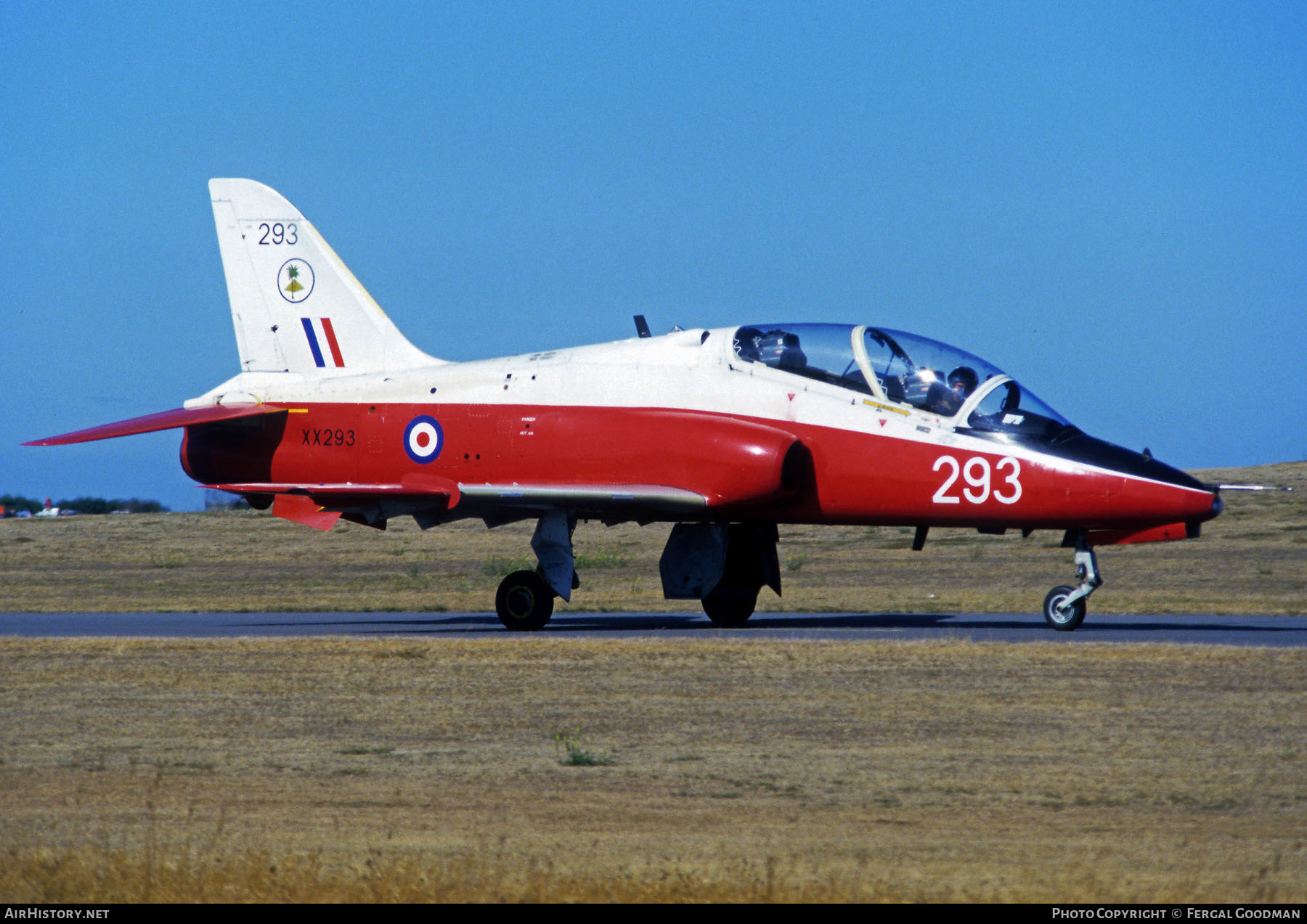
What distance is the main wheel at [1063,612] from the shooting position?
53.0ft

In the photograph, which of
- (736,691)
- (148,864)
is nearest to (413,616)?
(736,691)

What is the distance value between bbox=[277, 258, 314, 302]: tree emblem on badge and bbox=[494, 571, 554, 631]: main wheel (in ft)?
19.7

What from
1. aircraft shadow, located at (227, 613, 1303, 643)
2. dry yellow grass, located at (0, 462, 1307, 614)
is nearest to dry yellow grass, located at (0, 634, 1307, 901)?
aircraft shadow, located at (227, 613, 1303, 643)

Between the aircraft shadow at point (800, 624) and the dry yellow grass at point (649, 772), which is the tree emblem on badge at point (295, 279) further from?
the dry yellow grass at point (649, 772)

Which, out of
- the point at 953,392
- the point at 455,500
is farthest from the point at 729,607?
the point at 953,392

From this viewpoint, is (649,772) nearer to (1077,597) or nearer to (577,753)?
(577,753)

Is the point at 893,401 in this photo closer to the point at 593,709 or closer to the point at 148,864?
the point at 593,709

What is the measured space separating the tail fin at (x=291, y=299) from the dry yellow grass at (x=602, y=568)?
441cm

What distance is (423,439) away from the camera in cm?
1884

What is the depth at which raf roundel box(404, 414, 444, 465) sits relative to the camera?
61.5 feet

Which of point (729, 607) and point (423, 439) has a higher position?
point (423, 439)

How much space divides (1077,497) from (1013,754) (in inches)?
289

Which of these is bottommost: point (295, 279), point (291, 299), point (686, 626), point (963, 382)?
point (686, 626)

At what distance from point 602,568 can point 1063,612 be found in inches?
675
